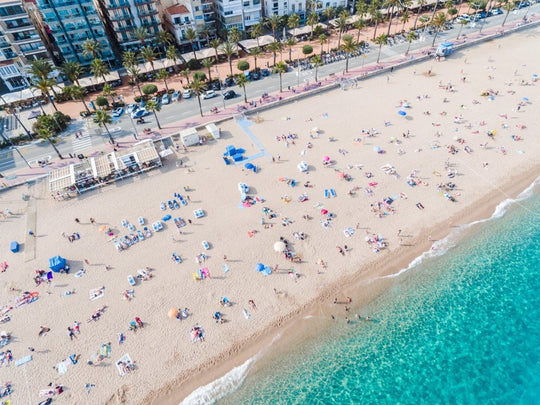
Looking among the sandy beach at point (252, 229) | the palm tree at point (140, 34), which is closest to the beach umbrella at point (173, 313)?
the sandy beach at point (252, 229)

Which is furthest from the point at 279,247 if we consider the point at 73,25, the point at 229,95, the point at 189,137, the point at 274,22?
the point at 73,25

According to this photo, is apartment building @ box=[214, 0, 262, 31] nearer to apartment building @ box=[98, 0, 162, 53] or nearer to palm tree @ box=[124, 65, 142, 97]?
apartment building @ box=[98, 0, 162, 53]

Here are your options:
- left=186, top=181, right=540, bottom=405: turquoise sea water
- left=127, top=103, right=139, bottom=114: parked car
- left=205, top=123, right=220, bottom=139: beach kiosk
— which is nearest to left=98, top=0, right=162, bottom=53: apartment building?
→ left=127, top=103, right=139, bottom=114: parked car

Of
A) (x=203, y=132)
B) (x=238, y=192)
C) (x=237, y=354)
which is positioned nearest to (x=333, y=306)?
(x=237, y=354)

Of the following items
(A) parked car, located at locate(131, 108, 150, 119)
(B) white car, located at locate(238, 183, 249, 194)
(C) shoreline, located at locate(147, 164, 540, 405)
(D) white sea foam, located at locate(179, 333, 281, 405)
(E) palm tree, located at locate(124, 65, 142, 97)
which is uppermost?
(E) palm tree, located at locate(124, 65, 142, 97)

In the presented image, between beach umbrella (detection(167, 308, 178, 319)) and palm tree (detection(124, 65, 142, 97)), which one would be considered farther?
palm tree (detection(124, 65, 142, 97))
